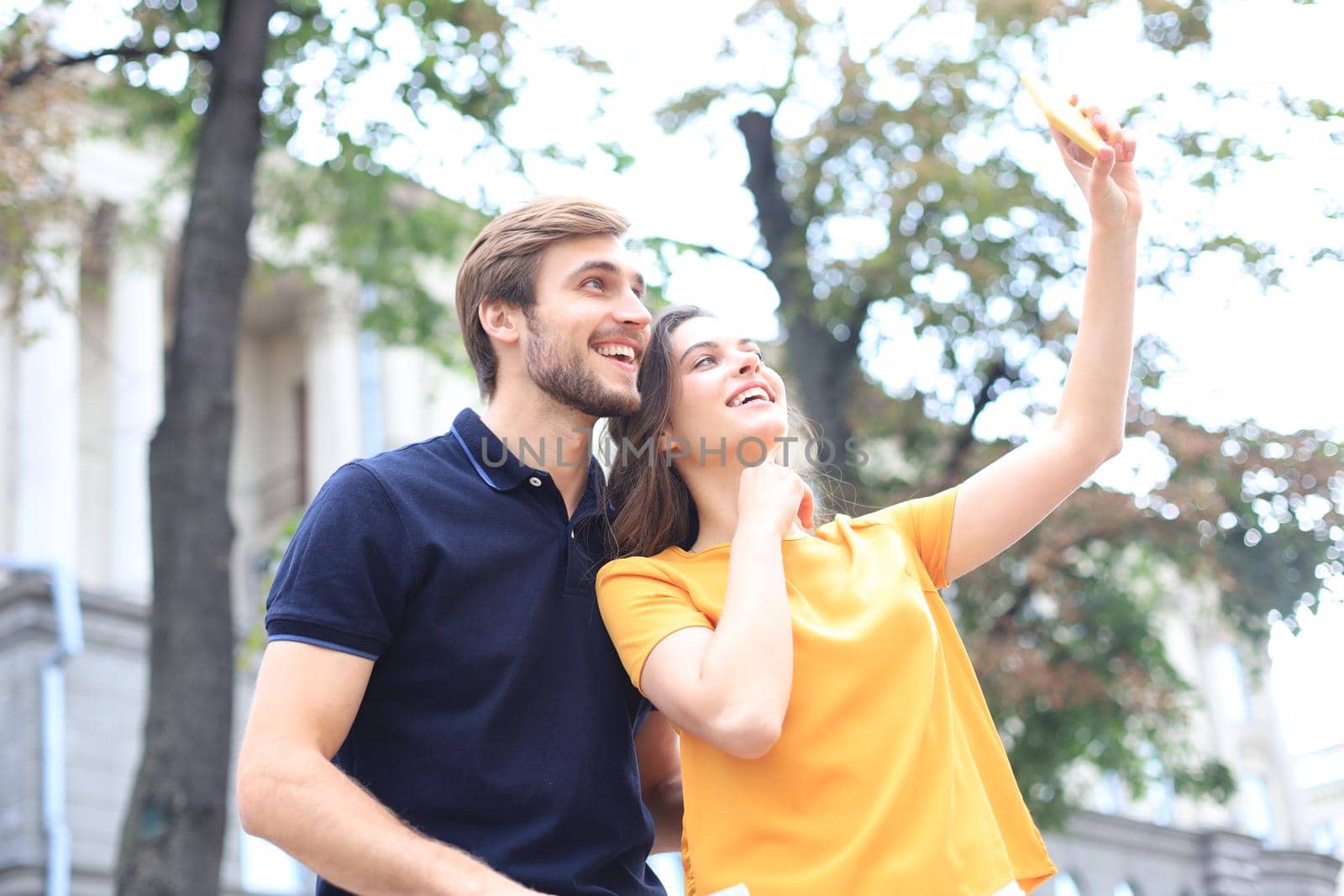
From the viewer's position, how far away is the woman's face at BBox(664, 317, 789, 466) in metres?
2.87

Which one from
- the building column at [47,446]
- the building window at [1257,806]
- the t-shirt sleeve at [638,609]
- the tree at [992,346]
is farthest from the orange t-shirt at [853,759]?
the building window at [1257,806]

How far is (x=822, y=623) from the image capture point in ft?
8.51

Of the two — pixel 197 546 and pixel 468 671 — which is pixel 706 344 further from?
pixel 197 546

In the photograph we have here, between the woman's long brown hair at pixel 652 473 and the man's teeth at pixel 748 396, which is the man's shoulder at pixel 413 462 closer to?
the woman's long brown hair at pixel 652 473

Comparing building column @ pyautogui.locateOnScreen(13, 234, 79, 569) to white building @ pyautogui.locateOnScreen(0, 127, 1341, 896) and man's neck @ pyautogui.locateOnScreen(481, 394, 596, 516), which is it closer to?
white building @ pyautogui.locateOnScreen(0, 127, 1341, 896)

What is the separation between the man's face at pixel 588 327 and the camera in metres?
2.95

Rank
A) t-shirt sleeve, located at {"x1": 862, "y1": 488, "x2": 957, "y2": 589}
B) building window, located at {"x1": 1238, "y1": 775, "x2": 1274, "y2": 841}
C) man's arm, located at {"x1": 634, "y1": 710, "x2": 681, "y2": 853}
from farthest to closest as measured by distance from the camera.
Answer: building window, located at {"x1": 1238, "y1": 775, "x2": 1274, "y2": 841}, man's arm, located at {"x1": 634, "y1": 710, "x2": 681, "y2": 853}, t-shirt sleeve, located at {"x1": 862, "y1": 488, "x2": 957, "y2": 589}

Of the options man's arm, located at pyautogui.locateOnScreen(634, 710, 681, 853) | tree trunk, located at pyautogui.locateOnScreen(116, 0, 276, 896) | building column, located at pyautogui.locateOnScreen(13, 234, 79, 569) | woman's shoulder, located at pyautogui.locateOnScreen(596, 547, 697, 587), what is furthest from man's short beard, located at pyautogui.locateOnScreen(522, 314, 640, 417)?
building column, located at pyautogui.locateOnScreen(13, 234, 79, 569)

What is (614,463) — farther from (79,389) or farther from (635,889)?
(79,389)

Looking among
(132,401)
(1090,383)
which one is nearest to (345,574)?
(1090,383)

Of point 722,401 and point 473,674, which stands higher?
point 722,401

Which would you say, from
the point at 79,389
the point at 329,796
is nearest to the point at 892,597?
the point at 329,796

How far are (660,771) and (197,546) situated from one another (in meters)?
5.43

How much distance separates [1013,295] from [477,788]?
10.6 meters
